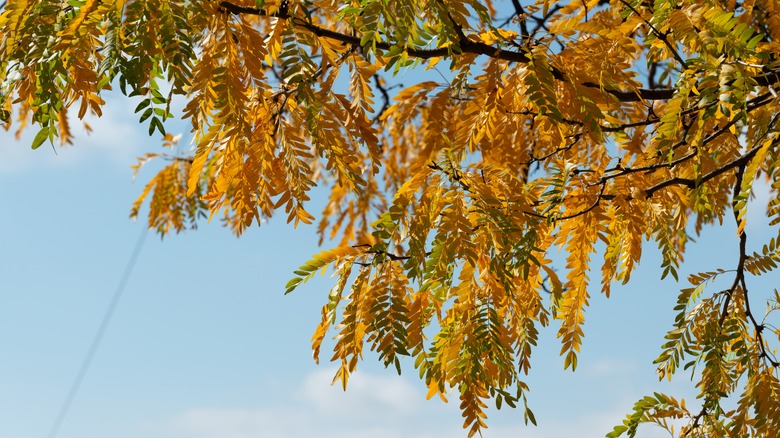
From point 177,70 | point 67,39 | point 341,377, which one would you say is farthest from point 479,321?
point 67,39

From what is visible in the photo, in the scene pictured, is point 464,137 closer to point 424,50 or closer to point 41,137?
point 424,50

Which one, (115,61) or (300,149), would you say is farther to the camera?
(300,149)

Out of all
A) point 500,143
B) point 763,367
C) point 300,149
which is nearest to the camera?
point 300,149

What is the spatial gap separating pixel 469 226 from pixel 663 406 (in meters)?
1.23

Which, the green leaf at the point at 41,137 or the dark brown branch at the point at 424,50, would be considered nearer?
the green leaf at the point at 41,137

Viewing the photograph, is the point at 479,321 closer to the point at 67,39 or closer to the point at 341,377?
the point at 341,377

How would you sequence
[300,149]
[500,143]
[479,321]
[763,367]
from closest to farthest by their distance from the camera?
[300,149] → [479,321] → [500,143] → [763,367]

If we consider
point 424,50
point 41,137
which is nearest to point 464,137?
point 424,50

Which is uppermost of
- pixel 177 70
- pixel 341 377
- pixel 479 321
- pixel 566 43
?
pixel 566 43

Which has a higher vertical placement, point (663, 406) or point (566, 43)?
point (566, 43)

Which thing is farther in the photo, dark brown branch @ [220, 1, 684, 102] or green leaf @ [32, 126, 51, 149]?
dark brown branch @ [220, 1, 684, 102]

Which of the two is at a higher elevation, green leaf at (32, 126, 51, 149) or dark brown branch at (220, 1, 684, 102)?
dark brown branch at (220, 1, 684, 102)

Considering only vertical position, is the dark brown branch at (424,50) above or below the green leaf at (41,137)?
above

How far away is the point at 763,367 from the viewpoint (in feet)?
8.79
